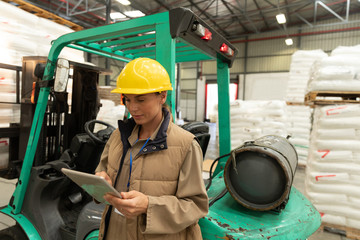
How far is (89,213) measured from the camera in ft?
5.74

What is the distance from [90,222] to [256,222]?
1174mm

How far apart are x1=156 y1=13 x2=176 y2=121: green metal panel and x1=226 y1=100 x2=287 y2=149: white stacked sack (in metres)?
5.24

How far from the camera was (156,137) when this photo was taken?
1.12 m

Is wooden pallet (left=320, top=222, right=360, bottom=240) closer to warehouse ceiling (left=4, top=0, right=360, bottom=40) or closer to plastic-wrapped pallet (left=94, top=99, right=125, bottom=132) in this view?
plastic-wrapped pallet (left=94, top=99, right=125, bottom=132)

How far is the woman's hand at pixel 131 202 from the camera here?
96 cm

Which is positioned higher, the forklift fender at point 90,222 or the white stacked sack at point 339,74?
the white stacked sack at point 339,74

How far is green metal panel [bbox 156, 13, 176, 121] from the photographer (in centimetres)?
140

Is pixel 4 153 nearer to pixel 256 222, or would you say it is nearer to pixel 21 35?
pixel 21 35

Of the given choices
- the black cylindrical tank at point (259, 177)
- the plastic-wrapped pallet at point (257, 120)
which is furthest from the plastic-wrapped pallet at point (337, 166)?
the plastic-wrapped pallet at point (257, 120)

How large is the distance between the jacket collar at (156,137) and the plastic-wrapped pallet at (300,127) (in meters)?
6.25

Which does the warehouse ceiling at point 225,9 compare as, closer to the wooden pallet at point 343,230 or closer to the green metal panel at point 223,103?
the green metal panel at point 223,103

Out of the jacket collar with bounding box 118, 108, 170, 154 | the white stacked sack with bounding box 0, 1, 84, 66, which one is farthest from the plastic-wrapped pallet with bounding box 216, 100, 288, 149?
the jacket collar with bounding box 118, 108, 170, 154

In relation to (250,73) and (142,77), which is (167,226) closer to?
(142,77)

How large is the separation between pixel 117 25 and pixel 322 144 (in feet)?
10.5
